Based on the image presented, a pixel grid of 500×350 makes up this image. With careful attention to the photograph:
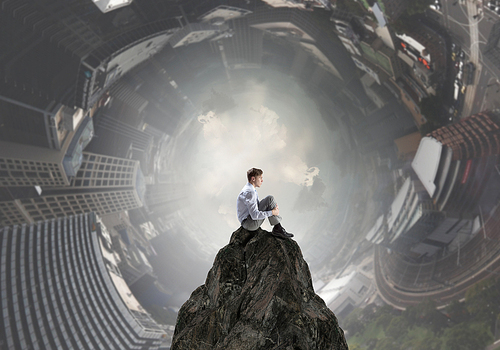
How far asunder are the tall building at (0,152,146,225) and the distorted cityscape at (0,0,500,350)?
0.22 m

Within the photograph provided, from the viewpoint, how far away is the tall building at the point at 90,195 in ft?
79.4

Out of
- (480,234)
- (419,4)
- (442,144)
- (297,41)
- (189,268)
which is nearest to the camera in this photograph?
(419,4)

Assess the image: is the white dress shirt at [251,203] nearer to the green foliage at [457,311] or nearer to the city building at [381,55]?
the city building at [381,55]

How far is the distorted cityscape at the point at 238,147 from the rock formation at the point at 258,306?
24521mm

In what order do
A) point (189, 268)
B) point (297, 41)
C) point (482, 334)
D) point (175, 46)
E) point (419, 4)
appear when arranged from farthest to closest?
Result: point (189, 268), point (297, 41), point (175, 46), point (482, 334), point (419, 4)

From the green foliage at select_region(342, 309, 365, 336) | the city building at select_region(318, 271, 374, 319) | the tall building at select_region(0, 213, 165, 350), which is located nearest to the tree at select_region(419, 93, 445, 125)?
the city building at select_region(318, 271, 374, 319)

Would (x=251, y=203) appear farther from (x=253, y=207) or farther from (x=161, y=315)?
(x=161, y=315)

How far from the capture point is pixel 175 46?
27969 millimetres

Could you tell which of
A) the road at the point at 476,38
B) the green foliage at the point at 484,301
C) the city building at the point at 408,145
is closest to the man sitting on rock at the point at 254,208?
the road at the point at 476,38

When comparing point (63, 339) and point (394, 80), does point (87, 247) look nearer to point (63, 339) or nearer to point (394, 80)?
point (63, 339)

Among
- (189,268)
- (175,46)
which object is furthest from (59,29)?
(189,268)

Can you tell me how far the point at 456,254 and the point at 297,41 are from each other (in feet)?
103

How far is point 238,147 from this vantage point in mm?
44938

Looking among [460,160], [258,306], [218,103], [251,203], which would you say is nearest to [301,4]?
[218,103]
